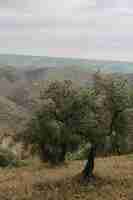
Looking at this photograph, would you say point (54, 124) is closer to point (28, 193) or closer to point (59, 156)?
point (28, 193)

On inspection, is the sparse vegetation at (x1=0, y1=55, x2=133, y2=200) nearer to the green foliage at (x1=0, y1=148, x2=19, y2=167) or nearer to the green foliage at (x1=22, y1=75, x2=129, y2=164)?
the green foliage at (x1=22, y1=75, x2=129, y2=164)

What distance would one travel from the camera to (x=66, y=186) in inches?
1114

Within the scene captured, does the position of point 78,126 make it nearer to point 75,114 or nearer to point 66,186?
point 75,114

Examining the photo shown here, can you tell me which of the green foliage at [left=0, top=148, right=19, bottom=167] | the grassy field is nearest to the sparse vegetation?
the grassy field

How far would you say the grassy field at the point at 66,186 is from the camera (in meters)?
26.2

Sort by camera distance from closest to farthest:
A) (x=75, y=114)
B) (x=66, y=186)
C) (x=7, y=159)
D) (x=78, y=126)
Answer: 1. (x=78, y=126)
2. (x=75, y=114)
3. (x=66, y=186)
4. (x=7, y=159)

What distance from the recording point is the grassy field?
26.2 meters

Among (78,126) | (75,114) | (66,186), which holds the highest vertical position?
(75,114)

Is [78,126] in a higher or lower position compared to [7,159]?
higher

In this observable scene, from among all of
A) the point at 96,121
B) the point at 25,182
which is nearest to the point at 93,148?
the point at 96,121

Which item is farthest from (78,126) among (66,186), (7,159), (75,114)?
(7,159)

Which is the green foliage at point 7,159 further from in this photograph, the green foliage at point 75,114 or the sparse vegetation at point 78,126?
the green foliage at point 75,114

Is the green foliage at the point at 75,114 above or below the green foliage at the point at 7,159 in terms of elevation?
above

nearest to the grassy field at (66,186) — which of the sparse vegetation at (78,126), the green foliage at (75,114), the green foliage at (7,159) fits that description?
the sparse vegetation at (78,126)
